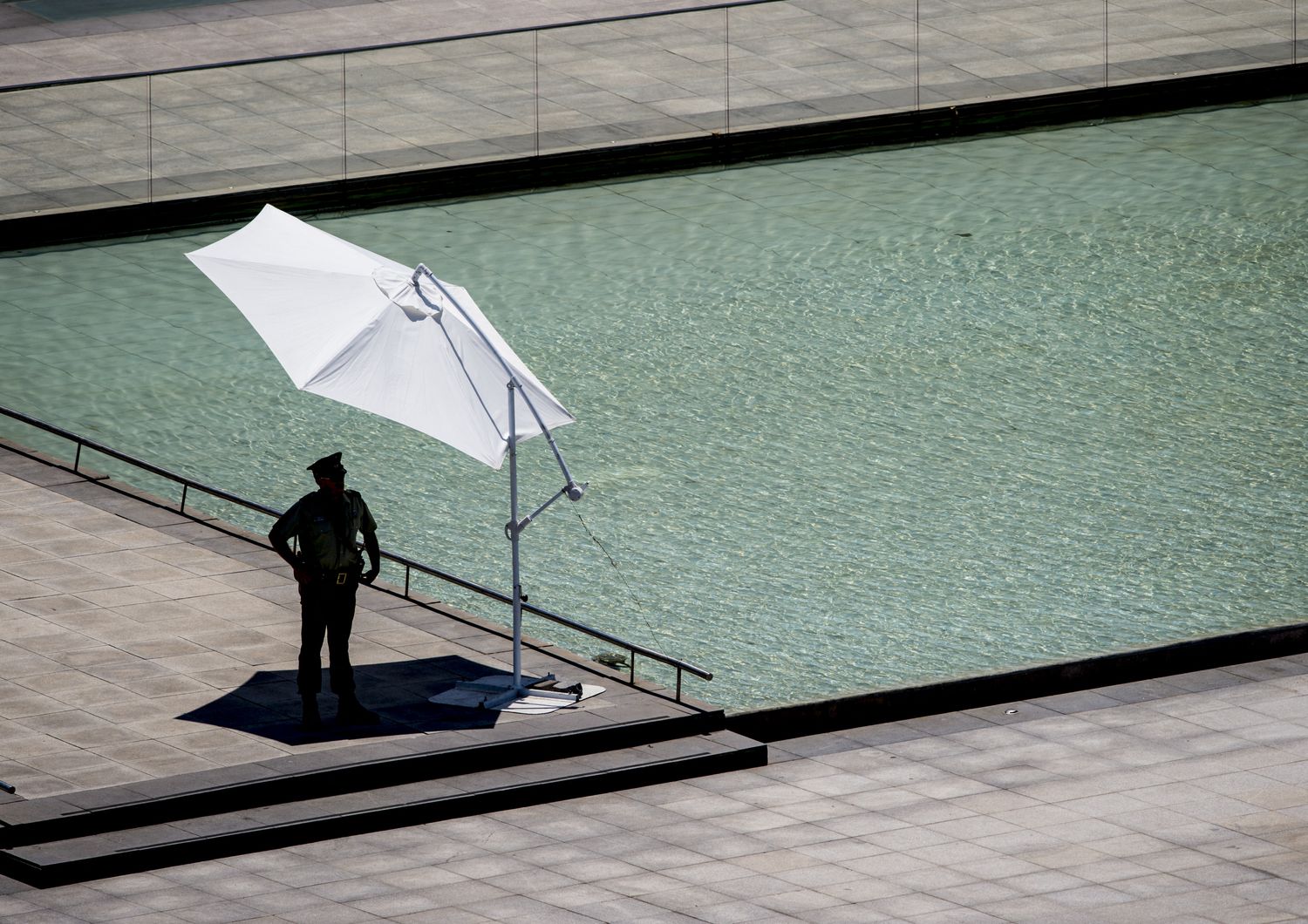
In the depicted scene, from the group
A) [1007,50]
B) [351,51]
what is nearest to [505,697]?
[351,51]

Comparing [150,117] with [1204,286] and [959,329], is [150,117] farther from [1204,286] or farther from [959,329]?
[1204,286]

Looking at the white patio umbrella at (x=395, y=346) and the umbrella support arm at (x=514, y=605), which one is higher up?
the white patio umbrella at (x=395, y=346)

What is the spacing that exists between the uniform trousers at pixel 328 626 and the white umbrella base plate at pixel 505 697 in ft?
2.32

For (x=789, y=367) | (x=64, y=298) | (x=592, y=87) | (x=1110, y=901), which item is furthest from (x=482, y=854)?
(x=592, y=87)

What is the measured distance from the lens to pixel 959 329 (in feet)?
73.3

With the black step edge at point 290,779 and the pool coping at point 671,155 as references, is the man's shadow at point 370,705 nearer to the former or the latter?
the black step edge at point 290,779

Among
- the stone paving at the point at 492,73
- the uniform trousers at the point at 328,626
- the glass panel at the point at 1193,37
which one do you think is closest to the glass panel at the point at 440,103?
the stone paving at the point at 492,73

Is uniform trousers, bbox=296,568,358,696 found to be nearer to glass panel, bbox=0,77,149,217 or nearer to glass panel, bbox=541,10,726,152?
glass panel, bbox=0,77,149,217

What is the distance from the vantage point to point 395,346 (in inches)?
563

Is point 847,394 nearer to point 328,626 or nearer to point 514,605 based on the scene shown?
point 514,605

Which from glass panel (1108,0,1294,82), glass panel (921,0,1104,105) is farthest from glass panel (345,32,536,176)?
glass panel (1108,0,1294,82)

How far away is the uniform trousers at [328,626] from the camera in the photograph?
1391 centimetres

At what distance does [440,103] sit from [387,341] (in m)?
11.5

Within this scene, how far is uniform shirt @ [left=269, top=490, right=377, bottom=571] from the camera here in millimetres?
13812
